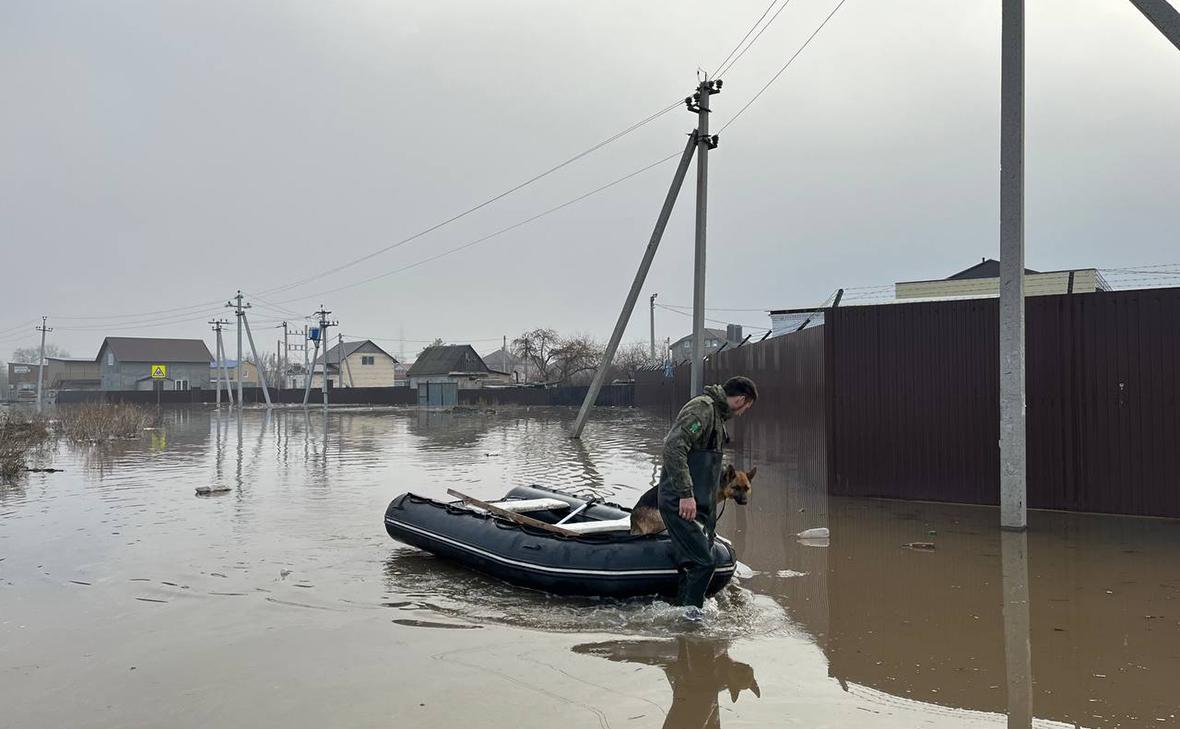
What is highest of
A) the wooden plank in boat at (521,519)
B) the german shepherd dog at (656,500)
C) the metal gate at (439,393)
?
the metal gate at (439,393)

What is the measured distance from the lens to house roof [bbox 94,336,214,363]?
87438 millimetres

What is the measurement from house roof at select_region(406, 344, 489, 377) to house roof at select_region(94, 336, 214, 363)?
28061 mm

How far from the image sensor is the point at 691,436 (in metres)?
6.22

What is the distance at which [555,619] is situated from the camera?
6.32 metres

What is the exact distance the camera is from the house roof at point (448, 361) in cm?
7575

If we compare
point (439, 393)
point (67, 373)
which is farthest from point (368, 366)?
point (439, 393)

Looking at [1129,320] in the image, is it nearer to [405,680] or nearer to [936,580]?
[936,580]

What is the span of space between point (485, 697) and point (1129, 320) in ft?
28.1

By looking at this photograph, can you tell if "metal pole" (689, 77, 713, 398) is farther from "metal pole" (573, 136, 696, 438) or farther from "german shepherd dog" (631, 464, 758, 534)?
"german shepherd dog" (631, 464, 758, 534)

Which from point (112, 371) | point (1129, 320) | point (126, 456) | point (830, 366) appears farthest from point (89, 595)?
point (112, 371)

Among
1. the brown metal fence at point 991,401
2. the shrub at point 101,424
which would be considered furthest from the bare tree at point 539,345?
the brown metal fence at point 991,401

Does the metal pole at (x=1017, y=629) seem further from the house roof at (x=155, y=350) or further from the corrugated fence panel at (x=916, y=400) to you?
the house roof at (x=155, y=350)

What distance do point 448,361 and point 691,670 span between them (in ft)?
239

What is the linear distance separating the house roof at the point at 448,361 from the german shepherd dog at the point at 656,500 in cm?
6899
